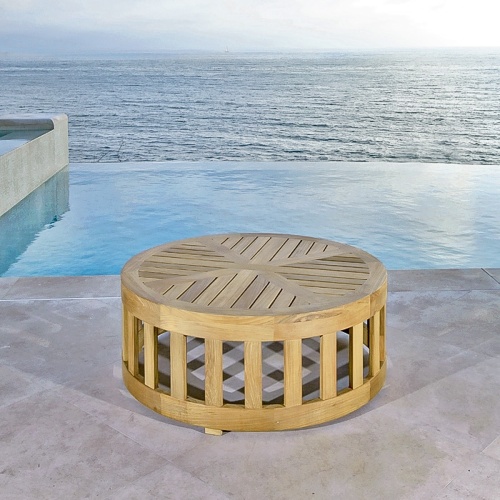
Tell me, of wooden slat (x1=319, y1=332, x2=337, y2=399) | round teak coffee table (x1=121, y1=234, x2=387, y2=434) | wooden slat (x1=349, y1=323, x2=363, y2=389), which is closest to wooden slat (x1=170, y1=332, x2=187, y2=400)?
round teak coffee table (x1=121, y1=234, x2=387, y2=434)

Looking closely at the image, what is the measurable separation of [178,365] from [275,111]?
42.9m

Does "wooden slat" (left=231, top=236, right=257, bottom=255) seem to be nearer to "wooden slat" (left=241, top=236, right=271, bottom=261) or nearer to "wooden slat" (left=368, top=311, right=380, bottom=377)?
"wooden slat" (left=241, top=236, right=271, bottom=261)

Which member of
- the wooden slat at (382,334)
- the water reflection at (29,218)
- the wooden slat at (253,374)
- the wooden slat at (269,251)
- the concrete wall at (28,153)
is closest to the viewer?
the wooden slat at (253,374)

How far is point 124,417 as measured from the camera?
2891 millimetres

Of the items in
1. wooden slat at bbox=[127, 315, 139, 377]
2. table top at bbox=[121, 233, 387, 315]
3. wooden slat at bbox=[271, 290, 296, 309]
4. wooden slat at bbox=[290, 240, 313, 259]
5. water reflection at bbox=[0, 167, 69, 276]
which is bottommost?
water reflection at bbox=[0, 167, 69, 276]

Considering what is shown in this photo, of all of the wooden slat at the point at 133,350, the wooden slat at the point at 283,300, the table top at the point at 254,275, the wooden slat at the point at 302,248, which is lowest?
the wooden slat at the point at 133,350

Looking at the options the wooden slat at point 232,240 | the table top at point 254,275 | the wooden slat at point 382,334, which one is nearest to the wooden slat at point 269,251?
the table top at point 254,275

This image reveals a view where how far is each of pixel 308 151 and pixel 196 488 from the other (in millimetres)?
28981

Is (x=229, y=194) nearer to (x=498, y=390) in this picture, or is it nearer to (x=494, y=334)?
(x=494, y=334)

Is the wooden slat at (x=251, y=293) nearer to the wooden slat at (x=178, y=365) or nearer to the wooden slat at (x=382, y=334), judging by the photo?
the wooden slat at (x=178, y=365)

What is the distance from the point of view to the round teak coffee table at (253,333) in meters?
2.64

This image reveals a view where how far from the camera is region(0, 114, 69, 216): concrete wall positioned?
777 centimetres

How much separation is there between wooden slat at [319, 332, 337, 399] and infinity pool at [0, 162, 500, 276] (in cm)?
388

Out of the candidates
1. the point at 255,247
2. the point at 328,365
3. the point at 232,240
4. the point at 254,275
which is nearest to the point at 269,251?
the point at 255,247
